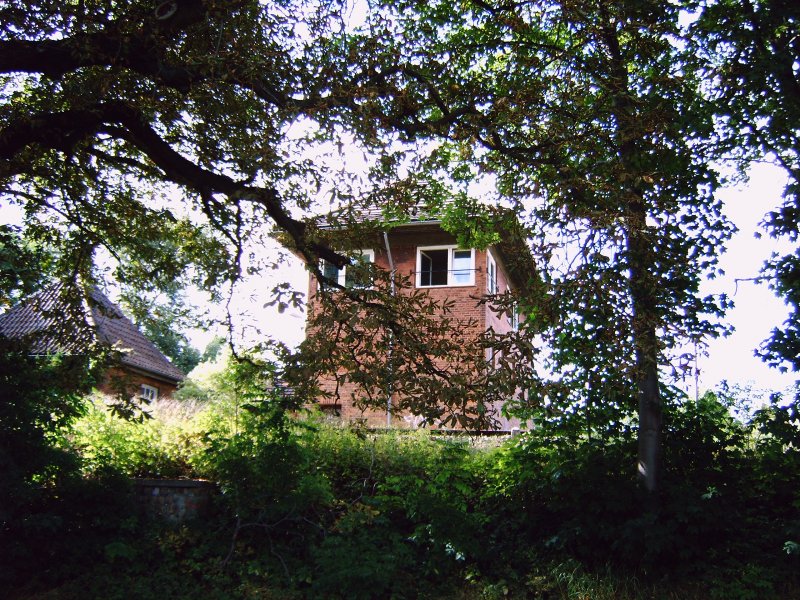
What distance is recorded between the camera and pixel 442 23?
369 inches

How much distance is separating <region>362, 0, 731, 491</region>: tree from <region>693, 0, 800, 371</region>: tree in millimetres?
355

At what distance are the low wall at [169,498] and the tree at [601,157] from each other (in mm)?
5424

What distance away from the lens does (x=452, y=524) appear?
29.2ft

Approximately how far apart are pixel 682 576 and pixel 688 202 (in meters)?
4.29

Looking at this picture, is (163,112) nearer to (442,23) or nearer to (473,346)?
(442,23)

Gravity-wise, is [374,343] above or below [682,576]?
above

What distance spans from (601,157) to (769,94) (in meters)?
1.92

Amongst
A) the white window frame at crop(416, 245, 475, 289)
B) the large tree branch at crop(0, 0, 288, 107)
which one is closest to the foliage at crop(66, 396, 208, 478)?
the large tree branch at crop(0, 0, 288, 107)

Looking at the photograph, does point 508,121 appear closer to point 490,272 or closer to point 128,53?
point 128,53

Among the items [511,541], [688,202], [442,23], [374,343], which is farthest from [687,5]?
[511,541]

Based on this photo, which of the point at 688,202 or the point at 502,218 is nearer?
the point at 502,218

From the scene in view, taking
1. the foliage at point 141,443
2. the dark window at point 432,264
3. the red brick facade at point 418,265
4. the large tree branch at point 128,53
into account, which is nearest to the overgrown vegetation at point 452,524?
the foliage at point 141,443

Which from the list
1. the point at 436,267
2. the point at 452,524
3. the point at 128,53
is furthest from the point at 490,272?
the point at 128,53

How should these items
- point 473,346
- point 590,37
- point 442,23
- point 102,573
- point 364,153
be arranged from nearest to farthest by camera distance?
point 364,153 → point 473,346 → point 590,37 → point 102,573 → point 442,23
